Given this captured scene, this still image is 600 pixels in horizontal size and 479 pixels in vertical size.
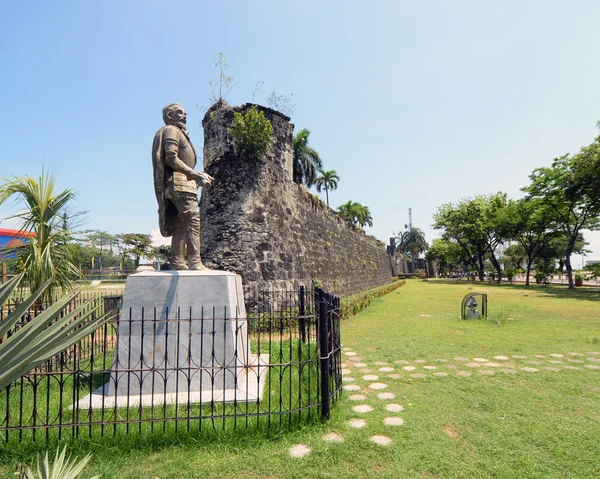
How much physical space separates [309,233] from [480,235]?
90.4 feet

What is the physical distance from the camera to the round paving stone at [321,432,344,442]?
312 cm

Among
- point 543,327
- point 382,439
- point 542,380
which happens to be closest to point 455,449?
point 382,439

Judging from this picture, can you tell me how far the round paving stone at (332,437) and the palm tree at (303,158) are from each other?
29962mm

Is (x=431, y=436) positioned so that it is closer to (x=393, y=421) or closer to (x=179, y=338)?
(x=393, y=421)

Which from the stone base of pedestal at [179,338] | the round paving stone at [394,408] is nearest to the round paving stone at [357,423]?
the round paving stone at [394,408]

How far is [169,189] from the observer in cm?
484

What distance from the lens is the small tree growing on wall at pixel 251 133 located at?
364 inches

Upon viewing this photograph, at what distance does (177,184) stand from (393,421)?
4015 millimetres

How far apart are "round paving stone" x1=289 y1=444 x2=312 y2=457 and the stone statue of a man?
111 inches

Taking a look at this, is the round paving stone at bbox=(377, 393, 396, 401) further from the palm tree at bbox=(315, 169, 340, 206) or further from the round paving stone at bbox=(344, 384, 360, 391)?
the palm tree at bbox=(315, 169, 340, 206)

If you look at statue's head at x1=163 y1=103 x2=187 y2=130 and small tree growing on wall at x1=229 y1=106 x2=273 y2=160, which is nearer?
statue's head at x1=163 y1=103 x2=187 y2=130

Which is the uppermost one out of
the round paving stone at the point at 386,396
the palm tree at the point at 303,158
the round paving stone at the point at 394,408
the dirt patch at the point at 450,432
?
the palm tree at the point at 303,158

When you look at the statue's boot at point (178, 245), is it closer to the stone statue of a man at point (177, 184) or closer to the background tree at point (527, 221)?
the stone statue of a man at point (177, 184)

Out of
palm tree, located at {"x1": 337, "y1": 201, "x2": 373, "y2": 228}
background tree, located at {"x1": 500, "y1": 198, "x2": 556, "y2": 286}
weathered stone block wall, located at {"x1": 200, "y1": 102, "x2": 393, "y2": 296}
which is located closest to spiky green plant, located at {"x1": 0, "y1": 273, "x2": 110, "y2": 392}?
weathered stone block wall, located at {"x1": 200, "y1": 102, "x2": 393, "y2": 296}
